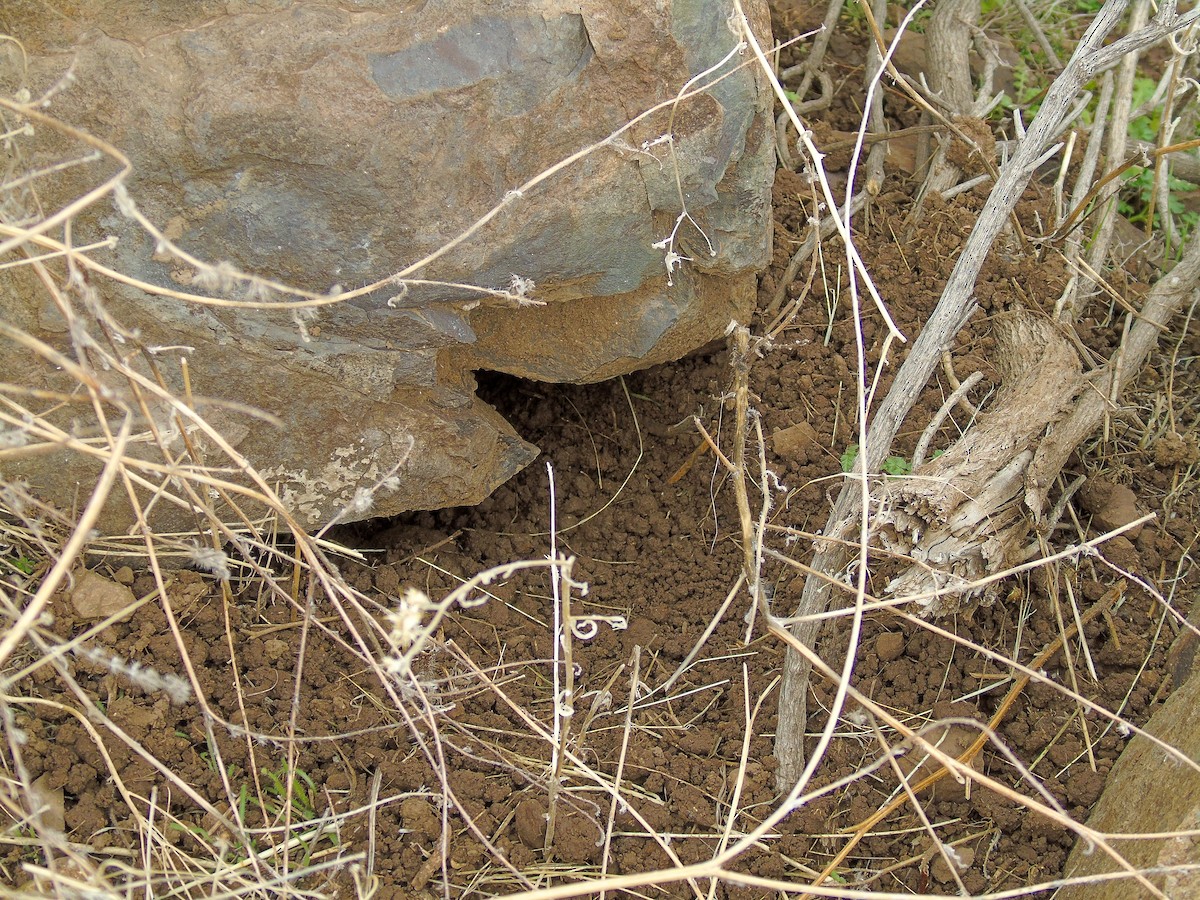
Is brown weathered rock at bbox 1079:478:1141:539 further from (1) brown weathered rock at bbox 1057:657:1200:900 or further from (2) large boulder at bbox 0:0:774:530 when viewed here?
(2) large boulder at bbox 0:0:774:530

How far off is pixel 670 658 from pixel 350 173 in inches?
46.7

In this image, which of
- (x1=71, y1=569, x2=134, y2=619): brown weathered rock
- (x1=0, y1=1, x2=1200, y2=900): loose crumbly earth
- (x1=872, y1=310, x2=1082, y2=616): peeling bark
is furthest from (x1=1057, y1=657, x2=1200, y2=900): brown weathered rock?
(x1=71, y1=569, x2=134, y2=619): brown weathered rock

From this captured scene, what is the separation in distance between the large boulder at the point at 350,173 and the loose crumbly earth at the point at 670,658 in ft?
1.26

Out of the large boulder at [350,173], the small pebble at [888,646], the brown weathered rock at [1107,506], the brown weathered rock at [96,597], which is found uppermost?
the large boulder at [350,173]

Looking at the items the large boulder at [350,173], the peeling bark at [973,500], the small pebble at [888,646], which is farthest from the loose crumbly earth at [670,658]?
the large boulder at [350,173]

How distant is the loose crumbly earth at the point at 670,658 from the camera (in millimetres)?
1954

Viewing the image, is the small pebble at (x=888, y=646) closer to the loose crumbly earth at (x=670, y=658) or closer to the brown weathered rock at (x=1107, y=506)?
the loose crumbly earth at (x=670, y=658)

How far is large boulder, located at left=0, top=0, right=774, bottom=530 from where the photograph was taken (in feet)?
6.28

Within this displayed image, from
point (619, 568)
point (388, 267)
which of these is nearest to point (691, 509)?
point (619, 568)

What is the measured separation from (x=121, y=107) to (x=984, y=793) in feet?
6.71

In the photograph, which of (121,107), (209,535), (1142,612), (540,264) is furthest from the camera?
(1142,612)

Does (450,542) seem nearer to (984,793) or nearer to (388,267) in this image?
(388,267)

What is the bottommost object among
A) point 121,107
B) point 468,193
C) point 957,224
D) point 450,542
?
point 450,542

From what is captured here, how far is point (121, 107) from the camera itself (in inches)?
75.2
